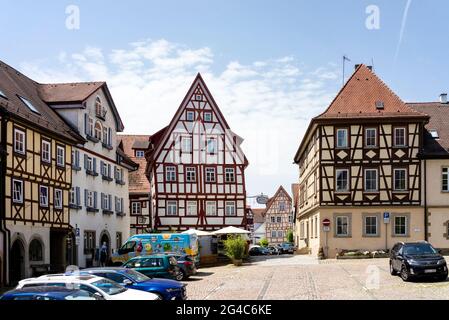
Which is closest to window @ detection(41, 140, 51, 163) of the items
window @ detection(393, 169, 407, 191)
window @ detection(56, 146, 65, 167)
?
window @ detection(56, 146, 65, 167)

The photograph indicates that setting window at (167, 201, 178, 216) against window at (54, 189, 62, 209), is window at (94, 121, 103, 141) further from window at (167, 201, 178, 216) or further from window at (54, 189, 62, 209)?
window at (167, 201, 178, 216)

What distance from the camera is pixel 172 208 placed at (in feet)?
178

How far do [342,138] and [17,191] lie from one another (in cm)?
2298

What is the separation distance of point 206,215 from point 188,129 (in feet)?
25.0

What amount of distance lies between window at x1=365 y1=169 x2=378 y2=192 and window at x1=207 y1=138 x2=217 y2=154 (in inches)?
643

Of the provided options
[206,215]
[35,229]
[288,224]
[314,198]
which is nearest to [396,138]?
[314,198]

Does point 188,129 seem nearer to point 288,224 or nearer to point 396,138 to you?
point 396,138

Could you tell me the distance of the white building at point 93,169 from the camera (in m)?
38.2

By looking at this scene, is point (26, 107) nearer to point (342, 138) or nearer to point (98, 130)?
point (98, 130)

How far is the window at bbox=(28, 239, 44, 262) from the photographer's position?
3125 centimetres

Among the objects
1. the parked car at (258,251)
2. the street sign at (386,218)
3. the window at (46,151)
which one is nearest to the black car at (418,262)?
the street sign at (386,218)

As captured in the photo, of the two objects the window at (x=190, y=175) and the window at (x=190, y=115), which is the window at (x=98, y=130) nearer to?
the window at (x=190, y=115)

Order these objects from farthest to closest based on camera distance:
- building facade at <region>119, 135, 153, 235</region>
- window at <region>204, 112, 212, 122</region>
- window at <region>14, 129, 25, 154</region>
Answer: building facade at <region>119, 135, 153, 235</region> < window at <region>204, 112, 212, 122</region> < window at <region>14, 129, 25, 154</region>
